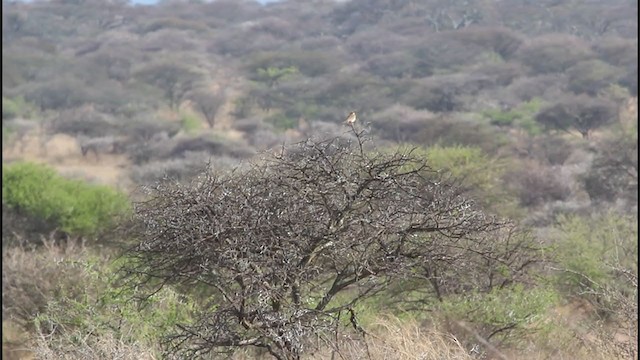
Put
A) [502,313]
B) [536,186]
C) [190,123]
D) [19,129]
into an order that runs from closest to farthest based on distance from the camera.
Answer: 1. [502,313]
2. [536,186]
3. [19,129]
4. [190,123]

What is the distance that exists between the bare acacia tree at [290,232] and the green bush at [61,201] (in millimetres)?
8675

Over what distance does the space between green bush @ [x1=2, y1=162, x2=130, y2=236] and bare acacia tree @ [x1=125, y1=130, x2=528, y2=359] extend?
342 inches

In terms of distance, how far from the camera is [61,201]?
14336 mm

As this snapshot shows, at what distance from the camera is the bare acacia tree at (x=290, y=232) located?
15.4 ft

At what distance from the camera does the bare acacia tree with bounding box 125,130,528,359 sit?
4707mm

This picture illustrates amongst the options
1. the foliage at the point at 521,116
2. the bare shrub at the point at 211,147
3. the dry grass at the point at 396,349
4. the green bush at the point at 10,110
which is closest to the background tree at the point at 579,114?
the foliage at the point at 521,116

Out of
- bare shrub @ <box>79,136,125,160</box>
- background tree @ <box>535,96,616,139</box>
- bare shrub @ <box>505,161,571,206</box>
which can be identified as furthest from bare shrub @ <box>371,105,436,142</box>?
bare shrub @ <box>79,136,125,160</box>

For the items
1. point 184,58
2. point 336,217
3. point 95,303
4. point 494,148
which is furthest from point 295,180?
point 184,58

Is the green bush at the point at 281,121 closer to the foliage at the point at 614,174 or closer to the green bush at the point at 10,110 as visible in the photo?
the green bush at the point at 10,110

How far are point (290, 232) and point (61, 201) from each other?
→ 10297 millimetres

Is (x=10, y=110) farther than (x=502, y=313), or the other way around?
(x=10, y=110)

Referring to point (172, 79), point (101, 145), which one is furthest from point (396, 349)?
point (172, 79)

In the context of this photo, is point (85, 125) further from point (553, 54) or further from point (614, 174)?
point (553, 54)

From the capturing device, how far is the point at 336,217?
4.99m
